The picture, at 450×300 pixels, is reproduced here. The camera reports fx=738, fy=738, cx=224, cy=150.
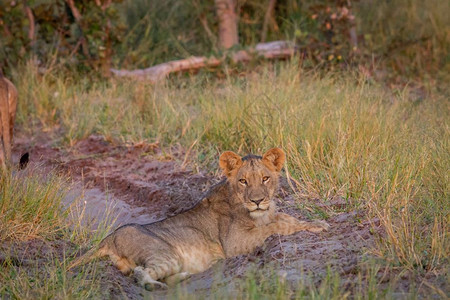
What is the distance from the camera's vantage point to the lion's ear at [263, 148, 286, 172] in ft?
17.5

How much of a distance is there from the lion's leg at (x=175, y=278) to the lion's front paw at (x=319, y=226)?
2.99 feet

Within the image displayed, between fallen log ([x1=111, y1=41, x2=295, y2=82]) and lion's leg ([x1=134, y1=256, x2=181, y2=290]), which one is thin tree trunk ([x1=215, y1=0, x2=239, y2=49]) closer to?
fallen log ([x1=111, y1=41, x2=295, y2=82])

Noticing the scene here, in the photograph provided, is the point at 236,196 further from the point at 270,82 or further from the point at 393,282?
the point at 270,82

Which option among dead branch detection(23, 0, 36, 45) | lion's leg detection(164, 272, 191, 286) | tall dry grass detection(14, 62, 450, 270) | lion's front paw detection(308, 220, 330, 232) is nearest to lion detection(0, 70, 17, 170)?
tall dry grass detection(14, 62, 450, 270)

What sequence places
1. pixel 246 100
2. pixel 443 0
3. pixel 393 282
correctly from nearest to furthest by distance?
1. pixel 393 282
2. pixel 246 100
3. pixel 443 0

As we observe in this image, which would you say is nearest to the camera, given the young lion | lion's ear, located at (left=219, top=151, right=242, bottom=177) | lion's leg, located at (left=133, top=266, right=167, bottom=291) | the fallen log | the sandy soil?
the sandy soil

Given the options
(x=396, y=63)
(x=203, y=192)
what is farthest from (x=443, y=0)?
(x=203, y=192)

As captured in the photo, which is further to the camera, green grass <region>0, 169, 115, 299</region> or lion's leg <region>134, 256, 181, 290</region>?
lion's leg <region>134, 256, 181, 290</region>

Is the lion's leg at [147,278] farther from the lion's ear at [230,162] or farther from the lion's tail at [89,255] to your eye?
the lion's ear at [230,162]

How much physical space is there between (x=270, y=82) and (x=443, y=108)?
1964 millimetres

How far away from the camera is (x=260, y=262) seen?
4754mm

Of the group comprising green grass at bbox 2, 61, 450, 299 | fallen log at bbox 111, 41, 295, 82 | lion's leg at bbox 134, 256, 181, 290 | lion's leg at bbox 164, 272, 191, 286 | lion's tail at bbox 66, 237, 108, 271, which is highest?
fallen log at bbox 111, 41, 295, 82

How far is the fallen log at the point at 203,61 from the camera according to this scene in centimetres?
1012

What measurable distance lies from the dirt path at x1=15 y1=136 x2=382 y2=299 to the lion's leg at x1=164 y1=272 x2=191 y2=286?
0.17 feet
